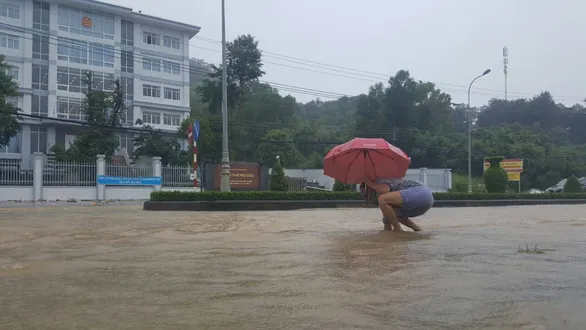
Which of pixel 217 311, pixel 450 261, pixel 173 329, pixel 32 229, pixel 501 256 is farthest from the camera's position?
pixel 32 229

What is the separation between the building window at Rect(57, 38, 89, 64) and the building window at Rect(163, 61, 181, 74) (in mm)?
6953

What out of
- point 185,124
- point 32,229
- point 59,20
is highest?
point 59,20

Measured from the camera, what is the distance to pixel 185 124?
4266 cm

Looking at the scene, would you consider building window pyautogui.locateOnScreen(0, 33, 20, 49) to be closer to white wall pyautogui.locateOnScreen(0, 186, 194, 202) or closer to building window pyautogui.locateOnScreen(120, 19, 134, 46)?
building window pyautogui.locateOnScreen(120, 19, 134, 46)

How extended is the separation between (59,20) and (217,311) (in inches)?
1843

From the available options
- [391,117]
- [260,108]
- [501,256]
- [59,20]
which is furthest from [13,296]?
[260,108]

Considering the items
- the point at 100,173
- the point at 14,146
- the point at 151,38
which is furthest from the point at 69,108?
the point at 100,173

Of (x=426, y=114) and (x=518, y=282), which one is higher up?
(x=426, y=114)

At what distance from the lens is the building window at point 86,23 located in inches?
1747

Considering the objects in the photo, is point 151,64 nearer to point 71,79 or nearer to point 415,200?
point 71,79

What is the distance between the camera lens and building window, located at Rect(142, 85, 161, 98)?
47.8 metres

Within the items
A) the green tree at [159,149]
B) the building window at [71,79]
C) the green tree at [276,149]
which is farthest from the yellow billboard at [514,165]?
the building window at [71,79]

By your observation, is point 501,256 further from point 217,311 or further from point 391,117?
point 391,117

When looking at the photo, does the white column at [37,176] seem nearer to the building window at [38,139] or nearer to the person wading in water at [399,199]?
the building window at [38,139]
